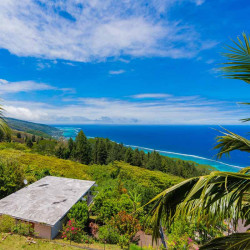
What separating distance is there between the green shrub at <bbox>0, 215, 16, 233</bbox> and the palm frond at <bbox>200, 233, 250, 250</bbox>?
1065 centimetres

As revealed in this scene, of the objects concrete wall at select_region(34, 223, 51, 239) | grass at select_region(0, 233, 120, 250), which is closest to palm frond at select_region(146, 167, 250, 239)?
grass at select_region(0, 233, 120, 250)

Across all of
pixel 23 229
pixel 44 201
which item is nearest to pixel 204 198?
pixel 23 229

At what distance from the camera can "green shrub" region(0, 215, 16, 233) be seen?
866cm

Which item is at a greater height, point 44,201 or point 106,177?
point 44,201

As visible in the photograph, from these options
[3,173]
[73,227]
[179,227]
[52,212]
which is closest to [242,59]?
[179,227]

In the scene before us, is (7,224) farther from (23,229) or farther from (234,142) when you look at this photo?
(234,142)

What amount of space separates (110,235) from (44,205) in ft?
15.7

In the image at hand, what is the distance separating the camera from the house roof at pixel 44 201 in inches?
371

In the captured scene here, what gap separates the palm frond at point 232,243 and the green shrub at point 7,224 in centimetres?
1065

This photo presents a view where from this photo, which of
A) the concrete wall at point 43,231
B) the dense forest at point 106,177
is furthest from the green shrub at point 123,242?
the concrete wall at point 43,231

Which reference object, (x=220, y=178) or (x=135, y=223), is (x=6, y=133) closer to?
(x=220, y=178)

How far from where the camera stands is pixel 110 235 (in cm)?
986

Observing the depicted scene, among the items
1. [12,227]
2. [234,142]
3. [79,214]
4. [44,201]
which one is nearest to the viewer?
[234,142]

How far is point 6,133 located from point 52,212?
8.81 m
